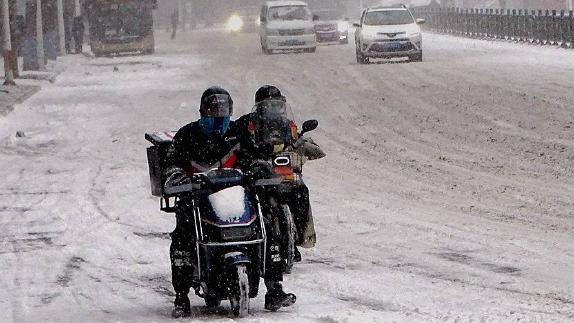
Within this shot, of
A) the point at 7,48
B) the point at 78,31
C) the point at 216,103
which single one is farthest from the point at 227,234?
the point at 78,31

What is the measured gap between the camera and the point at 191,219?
808 cm

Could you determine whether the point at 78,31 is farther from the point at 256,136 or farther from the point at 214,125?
the point at 214,125

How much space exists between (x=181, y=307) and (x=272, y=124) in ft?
4.59

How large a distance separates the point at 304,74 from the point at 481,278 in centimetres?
2536

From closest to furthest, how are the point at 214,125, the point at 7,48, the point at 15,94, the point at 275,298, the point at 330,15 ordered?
the point at 275,298
the point at 214,125
the point at 15,94
the point at 7,48
the point at 330,15

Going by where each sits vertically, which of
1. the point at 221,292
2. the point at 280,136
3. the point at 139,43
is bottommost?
the point at 139,43

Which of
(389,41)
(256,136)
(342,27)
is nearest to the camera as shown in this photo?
(256,136)

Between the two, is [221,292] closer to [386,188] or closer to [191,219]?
[191,219]

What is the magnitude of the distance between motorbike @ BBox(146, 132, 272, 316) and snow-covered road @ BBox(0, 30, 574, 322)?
204 mm

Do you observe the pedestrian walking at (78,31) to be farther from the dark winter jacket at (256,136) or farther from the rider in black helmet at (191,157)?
the rider in black helmet at (191,157)

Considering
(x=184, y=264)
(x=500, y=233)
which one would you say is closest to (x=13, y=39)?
(x=500, y=233)

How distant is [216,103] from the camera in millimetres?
8172

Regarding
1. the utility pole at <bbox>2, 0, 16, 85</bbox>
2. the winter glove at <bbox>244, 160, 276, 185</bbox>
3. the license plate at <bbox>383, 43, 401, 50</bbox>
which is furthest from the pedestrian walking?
the winter glove at <bbox>244, 160, 276, 185</bbox>

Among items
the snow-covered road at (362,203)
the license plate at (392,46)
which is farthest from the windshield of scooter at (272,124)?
the license plate at (392,46)
